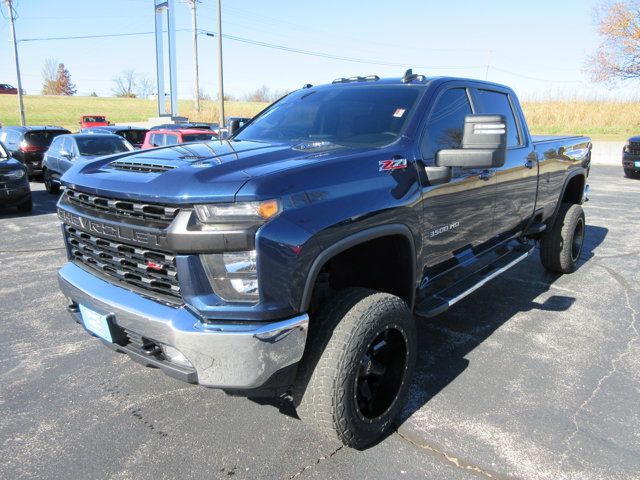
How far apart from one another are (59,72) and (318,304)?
404 feet

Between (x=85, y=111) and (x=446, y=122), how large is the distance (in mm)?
65311

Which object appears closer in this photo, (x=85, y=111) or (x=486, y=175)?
(x=486, y=175)

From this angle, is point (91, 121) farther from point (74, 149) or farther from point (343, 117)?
point (343, 117)

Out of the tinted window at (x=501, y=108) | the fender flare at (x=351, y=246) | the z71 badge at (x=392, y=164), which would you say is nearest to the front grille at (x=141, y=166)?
the fender flare at (x=351, y=246)

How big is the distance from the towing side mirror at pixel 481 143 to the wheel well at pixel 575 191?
11.8 feet

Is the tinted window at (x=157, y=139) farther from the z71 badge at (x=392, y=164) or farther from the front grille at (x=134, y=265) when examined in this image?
the z71 badge at (x=392, y=164)

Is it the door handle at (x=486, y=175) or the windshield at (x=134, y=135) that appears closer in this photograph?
the door handle at (x=486, y=175)

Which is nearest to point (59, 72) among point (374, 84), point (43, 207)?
point (43, 207)

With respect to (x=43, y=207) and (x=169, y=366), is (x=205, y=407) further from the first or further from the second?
(x=43, y=207)

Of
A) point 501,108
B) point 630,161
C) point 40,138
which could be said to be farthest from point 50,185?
point 630,161

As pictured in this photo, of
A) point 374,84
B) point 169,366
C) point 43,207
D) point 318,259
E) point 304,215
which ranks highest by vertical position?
point 374,84

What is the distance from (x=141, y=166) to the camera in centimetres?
260

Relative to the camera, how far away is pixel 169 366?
7.48 feet

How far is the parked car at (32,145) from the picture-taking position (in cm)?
1386
